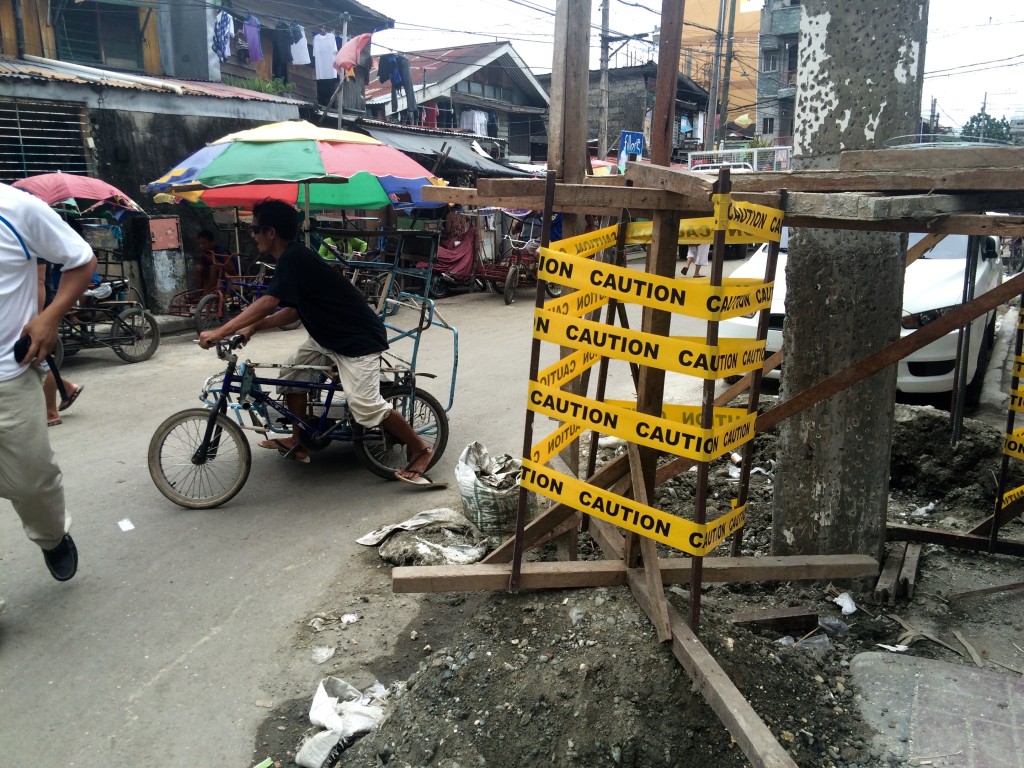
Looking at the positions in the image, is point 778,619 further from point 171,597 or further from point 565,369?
point 171,597

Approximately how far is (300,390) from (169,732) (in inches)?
108

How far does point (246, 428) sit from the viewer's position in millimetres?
5457

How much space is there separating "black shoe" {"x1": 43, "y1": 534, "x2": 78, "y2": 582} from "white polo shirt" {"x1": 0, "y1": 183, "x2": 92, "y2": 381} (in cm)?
96

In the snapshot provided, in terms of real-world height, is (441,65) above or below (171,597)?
above

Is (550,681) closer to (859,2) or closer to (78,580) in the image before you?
(78,580)

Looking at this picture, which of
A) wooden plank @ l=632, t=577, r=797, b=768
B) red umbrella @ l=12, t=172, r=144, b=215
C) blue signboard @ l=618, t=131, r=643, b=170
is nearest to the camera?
wooden plank @ l=632, t=577, r=797, b=768

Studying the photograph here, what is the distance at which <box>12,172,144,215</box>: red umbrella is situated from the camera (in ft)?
31.0

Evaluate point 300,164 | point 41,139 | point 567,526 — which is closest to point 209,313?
point 41,139

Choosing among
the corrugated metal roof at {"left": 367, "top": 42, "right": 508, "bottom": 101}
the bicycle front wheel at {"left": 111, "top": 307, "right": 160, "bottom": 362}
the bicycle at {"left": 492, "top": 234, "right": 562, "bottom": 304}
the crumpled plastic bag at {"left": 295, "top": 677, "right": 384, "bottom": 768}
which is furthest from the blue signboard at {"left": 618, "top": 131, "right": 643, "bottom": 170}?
the crumpled plastic bag at {"left": 295, "top": 677, "right": 384, "bottom": 768}

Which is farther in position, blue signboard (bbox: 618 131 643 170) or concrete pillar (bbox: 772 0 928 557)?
blue signboard (bbox: 618 131 643 170)

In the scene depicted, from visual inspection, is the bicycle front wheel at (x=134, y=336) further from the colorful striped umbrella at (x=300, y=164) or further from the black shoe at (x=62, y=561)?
the black shoe at (x=62, y=561)

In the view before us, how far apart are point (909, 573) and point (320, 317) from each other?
3.65 m

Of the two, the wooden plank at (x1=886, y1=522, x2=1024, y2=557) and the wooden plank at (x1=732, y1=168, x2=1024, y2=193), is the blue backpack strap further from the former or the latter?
the wooden plank at (x1=886, y1=522, x2=1024, y2=557)

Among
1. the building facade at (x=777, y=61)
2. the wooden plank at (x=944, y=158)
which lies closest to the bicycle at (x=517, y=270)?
the wooden plank at (x=944, y=158)
